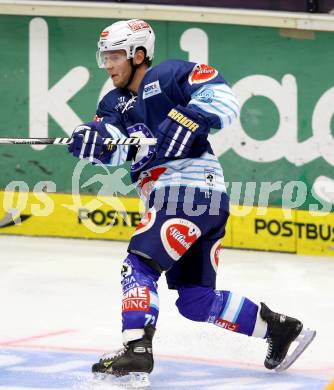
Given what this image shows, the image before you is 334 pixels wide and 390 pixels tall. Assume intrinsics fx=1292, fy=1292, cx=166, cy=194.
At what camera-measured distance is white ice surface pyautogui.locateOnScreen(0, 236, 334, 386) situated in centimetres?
615

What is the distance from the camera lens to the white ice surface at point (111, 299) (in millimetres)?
6152

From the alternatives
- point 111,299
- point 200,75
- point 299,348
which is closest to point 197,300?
point 299,348

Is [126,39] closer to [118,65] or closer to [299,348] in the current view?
[118,65]

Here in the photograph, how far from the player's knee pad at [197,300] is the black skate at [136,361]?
0.94 ft

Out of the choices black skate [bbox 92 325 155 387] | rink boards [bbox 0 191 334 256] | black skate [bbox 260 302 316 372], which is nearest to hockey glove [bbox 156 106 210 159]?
black skate [bbox 92 325 155 387]

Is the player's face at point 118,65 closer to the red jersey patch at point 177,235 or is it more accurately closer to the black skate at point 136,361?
the red jersey patch at point 177,235

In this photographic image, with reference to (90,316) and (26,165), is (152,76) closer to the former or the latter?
(90,316)

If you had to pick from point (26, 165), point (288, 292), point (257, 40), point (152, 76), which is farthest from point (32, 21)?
point (152, 76)

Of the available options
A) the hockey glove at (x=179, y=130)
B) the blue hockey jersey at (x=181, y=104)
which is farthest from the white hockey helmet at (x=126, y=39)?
the hockey glove at (x=179, y=130)

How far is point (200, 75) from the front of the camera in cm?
545

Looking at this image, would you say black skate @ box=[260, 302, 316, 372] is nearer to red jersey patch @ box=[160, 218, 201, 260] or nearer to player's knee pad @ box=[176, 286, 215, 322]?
player's knee pad @ box=[176, 286, 215, 322]

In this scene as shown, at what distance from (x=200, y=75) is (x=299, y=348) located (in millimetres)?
1308

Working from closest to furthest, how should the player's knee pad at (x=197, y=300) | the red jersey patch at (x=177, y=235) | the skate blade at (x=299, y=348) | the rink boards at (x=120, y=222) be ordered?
Answer: the red jersey patch at (x=177, y=235) < the player's knee pad at (x=197, y=300) < the skate blade at (x=299, y=348) < the rink boards at (x=120, y=222)

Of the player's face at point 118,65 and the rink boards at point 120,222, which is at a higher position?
the player's face at point 118,65
